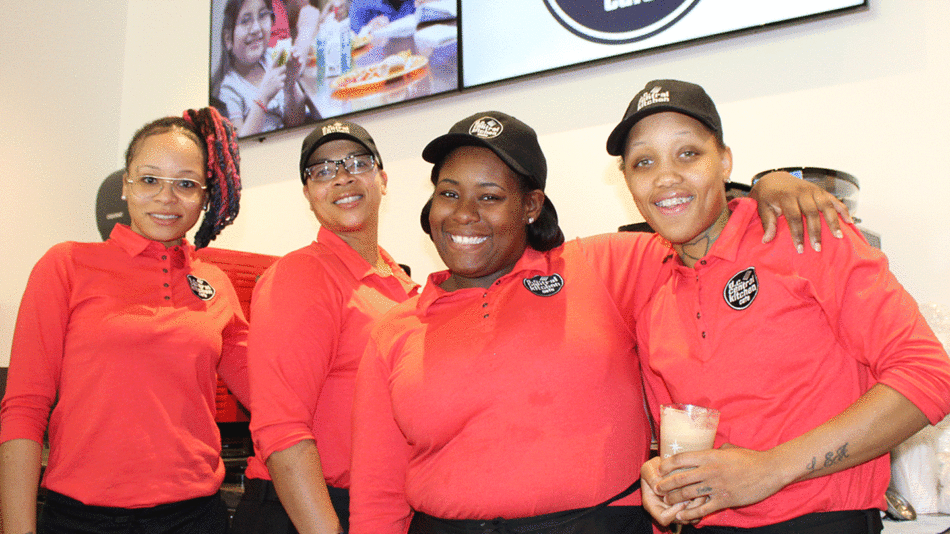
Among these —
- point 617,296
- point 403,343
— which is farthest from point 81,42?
point 617,296

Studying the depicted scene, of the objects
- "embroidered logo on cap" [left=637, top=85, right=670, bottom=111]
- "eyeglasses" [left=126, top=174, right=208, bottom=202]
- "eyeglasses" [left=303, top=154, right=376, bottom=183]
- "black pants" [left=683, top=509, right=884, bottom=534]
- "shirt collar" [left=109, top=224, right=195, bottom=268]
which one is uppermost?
"embroidered logo on cap" [left=637, top=85, right=670, bottom=111]

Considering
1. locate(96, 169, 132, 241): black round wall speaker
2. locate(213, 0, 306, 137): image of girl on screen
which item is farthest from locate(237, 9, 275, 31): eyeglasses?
locate(96, 169, 132, 241): black round wall speaker

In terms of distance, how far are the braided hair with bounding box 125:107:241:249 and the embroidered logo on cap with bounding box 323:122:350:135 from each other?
36cm

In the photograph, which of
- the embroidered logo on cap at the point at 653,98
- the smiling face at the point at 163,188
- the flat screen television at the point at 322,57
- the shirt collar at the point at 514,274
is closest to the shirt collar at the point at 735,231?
the embroidered logo on cap at the point at 653,98

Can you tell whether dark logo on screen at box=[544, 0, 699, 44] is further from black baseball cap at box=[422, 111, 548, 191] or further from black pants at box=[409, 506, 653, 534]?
black pants at box=[409, 506, 653, 534]

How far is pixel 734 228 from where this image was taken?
4.81 ft

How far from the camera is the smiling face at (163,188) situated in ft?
6.69

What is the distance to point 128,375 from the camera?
1.86 meters

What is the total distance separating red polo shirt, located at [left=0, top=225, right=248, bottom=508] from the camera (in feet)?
5.92

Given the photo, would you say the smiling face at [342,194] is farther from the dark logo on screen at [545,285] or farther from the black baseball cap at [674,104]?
the black baseball cap at [674,104]

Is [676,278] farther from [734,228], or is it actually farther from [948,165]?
[948,165]

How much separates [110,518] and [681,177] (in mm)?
1628

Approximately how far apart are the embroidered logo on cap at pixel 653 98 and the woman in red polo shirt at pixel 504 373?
308 mm

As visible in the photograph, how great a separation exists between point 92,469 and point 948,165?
107 inches
